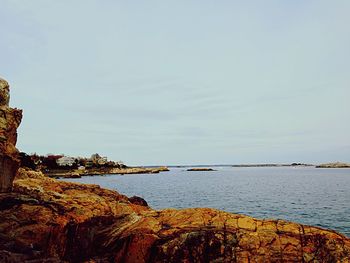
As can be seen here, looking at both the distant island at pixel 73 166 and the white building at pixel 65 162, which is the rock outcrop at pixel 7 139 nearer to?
the distant island at pixel 73 166

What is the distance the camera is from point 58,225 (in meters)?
13.8

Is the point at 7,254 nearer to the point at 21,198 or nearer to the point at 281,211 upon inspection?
the point at 21,198

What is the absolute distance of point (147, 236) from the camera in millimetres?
12211

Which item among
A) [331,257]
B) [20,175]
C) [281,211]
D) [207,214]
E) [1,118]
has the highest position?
[1,118]

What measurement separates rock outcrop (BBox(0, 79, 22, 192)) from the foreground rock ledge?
99 cm

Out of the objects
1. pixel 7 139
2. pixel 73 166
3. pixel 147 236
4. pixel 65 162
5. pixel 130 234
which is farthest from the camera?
pixel 65 162

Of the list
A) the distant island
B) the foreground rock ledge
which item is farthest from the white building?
the foreground rock ledge

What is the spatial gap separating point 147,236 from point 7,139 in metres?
9.78

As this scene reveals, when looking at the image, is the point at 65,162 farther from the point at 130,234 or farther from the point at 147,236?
the point at 147,236

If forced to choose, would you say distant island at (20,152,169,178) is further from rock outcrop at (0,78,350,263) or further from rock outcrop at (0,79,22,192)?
rock outcrop at (0,78,350,263)

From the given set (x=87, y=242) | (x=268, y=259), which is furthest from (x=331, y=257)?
(x=87, y=242)

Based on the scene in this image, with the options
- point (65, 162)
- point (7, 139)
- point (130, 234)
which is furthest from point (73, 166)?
point (130, 234)

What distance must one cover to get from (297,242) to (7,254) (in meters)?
11.3

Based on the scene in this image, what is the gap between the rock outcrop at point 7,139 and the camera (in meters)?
15.8
